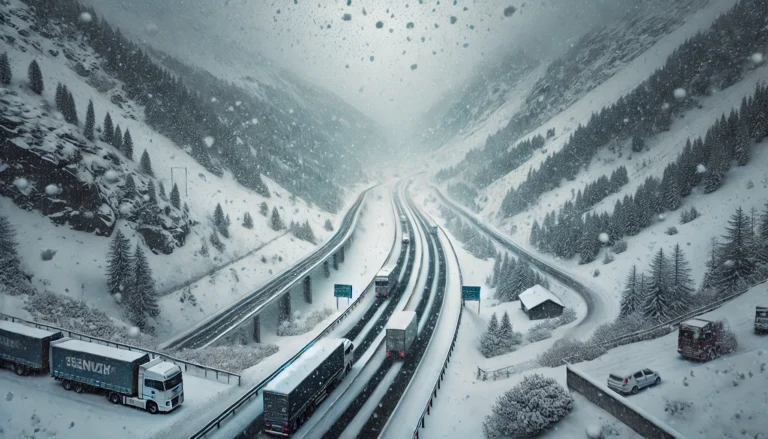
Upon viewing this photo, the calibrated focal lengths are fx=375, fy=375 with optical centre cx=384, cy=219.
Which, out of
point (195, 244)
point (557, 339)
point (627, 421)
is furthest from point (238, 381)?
point (195, 244)

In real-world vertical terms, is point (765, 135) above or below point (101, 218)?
above

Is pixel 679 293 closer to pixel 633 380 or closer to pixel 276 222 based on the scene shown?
pixel 633 380

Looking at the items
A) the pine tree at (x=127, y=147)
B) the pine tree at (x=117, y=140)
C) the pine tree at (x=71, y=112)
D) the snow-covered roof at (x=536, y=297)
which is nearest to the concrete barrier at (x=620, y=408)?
the snow-covered roof at (x=536, y=297)

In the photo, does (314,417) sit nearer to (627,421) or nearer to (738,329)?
(627,421)

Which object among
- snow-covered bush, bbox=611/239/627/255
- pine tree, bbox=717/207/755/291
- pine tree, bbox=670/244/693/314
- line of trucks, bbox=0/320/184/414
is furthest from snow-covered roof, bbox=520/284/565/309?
line of trucks, bbox=0/320/184/414

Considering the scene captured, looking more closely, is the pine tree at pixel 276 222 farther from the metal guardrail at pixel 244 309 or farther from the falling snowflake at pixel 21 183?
the falling snowflake at pixel 21 183

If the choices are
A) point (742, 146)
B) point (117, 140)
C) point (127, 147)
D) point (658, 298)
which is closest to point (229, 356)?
point (658, 298)

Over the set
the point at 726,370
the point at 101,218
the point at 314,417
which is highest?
the point at 101,218
